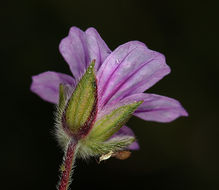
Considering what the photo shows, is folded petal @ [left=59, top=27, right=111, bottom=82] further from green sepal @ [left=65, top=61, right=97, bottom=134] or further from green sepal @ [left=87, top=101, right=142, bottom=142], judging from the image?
green sepal @ [left=87, top=101, right=142, bottom=142]

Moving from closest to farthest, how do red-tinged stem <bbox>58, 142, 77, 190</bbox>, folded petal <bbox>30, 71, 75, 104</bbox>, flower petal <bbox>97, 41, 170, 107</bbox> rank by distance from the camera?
red-tinged stem <bbox>58, 142, 77, 190</bbox> < flower petal <bbox>97, 41, 170, 107</bbox> < folded petal <bbox>30, 71, 75, 104</bbox>

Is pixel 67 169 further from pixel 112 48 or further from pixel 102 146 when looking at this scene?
pixel 112 48

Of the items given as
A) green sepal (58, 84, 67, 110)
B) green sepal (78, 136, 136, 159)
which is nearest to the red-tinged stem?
green sepal (78, 136, 136, 159)

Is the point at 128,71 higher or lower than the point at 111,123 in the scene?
higher

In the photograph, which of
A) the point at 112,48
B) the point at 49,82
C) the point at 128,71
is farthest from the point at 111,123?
the point at 112,48

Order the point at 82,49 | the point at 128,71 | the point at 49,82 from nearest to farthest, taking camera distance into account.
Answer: the point at 128,71 → the point at 82,49 → the point at 49,82

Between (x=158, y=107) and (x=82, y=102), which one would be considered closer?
(x=82, y=102)
